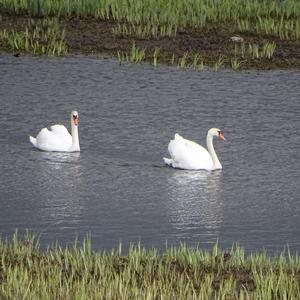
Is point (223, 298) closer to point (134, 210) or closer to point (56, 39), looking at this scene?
point (134, 210)

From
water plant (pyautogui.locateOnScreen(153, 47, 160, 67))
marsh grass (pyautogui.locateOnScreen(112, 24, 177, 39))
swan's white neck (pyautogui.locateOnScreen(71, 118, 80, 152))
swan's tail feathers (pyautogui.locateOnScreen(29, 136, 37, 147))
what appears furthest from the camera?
marsh grass (pyautogui.locateOnScreen(112, 24, 177, 39))

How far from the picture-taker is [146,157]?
18031 millimetres

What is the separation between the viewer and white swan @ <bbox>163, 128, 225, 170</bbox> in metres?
17.7

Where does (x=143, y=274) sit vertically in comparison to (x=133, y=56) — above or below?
below

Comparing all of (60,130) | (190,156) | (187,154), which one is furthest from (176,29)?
(187,154)

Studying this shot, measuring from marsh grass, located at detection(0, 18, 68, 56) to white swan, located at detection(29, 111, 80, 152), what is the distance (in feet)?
26.0

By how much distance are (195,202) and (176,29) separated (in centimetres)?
1410

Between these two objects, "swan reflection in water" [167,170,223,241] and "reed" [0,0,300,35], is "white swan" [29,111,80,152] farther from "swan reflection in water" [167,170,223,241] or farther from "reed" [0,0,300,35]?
"reed" [0,0,300,35]

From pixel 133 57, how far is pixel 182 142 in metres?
8.62

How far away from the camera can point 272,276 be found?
11.0 metres

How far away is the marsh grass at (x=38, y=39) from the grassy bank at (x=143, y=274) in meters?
14.9

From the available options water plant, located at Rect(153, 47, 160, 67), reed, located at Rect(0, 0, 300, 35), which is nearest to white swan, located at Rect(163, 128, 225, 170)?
water plant, located at Rect(153, 47, 160, 67)

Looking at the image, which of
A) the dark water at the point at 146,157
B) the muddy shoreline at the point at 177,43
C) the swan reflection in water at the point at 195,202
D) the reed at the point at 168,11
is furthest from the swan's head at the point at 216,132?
the reed at the point at 168,11

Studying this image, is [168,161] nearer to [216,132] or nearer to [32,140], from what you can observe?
[216,132]
